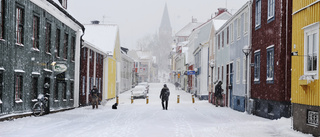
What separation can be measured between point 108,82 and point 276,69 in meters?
27.5

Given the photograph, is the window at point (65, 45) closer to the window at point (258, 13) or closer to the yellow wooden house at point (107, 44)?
the window at point (258, 13)

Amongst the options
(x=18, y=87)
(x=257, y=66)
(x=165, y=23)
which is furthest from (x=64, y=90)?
(x=165, y=23)

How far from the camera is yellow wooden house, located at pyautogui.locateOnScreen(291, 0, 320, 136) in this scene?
1191cm

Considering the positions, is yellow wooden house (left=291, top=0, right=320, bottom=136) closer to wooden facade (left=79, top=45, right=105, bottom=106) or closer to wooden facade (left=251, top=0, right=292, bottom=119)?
wooden facade (left=251, top=0, right=292, bottom=119)

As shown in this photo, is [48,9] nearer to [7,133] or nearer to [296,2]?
[7,133]

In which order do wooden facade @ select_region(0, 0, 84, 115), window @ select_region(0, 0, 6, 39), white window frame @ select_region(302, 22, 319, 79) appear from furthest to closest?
wooden facade @ select_region(0, 0, 84, 115) < window @ select_region(0, 0, 6, 39) < white window frame @ select_region(302, 22, 319, 79)

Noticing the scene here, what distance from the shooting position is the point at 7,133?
11.9 m

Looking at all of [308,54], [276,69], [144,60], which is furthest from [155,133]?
[144,60]

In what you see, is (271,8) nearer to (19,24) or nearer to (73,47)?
(19,24)

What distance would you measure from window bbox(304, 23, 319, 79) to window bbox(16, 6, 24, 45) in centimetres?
1105

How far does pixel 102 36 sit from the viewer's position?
45.3 metres

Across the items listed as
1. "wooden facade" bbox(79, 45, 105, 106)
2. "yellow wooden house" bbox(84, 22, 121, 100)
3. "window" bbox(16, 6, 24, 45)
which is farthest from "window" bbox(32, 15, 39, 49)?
"yellow wooden house" bbox(84, 22, 121, 100)

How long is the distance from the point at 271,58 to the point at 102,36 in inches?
1138

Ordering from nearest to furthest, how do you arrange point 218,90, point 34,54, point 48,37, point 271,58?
1. point 271,58
2. point 34,54
3. point 48,37
4. point 218,90
